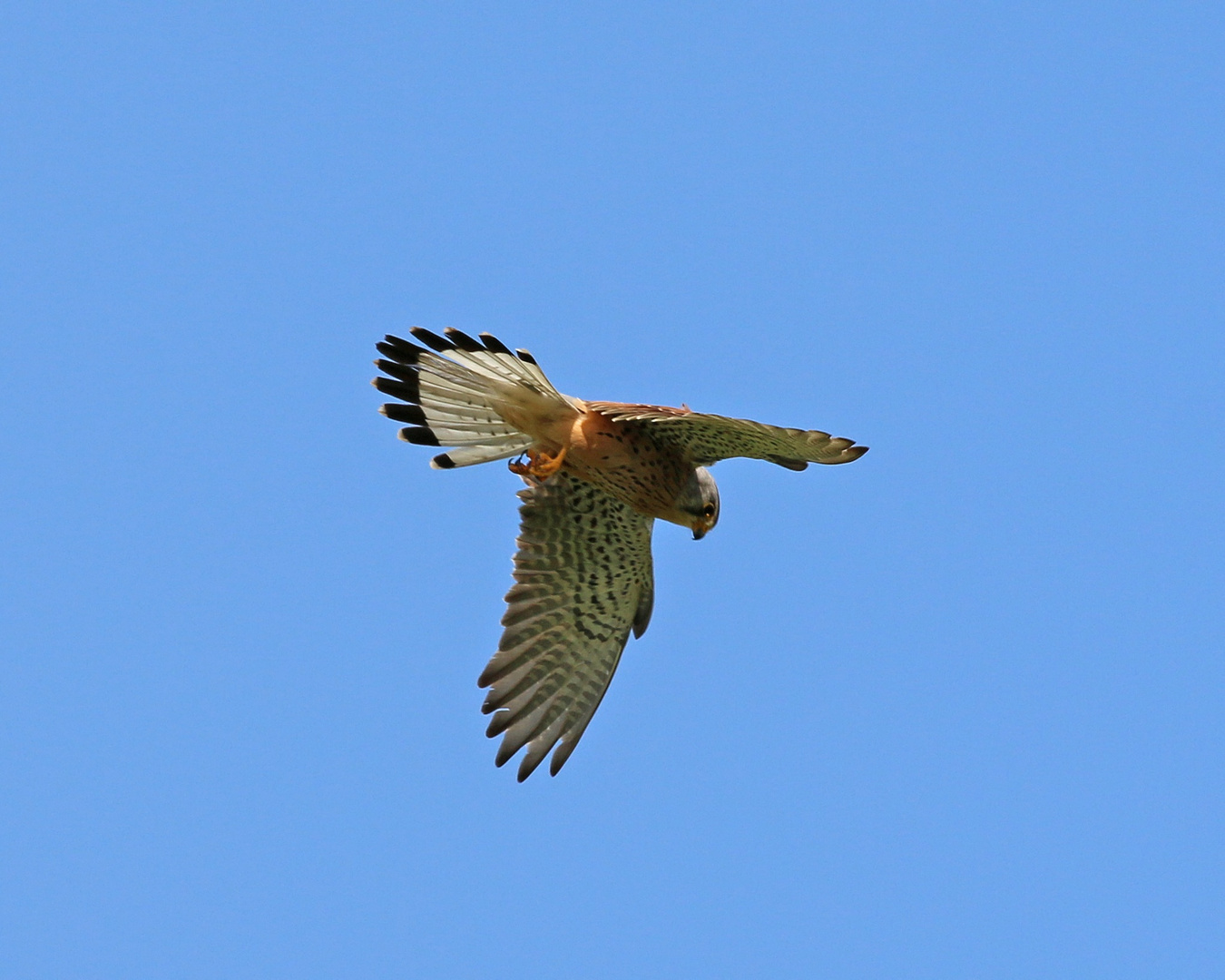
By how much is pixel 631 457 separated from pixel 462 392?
969mm

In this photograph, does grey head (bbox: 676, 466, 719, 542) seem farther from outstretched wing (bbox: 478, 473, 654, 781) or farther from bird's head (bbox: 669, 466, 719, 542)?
outstretched wing (bbox: 478, 473, 654, 781)

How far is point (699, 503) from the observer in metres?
7.86

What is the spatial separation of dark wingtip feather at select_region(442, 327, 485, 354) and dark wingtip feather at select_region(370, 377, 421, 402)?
0.36 meters

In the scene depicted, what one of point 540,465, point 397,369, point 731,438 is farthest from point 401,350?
point 731,438

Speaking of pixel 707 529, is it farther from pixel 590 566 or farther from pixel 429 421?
pixel 429 421

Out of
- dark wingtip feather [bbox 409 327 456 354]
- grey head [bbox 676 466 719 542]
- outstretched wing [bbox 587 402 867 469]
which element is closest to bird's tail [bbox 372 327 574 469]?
dark wingtip feather [bbox 409 327 456 354]

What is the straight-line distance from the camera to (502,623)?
8438 millimetres

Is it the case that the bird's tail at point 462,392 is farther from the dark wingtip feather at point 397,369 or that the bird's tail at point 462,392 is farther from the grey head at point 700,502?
the grey head at point 700,502

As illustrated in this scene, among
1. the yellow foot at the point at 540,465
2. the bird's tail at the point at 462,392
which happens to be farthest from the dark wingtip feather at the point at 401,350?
the yellow foot at the point at 540,465

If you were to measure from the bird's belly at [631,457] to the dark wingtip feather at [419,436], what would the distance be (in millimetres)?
729

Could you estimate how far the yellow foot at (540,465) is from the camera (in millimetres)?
7978

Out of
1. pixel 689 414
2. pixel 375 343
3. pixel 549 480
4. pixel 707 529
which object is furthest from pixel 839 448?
pixel 375 343

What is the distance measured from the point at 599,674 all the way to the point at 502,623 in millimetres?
644

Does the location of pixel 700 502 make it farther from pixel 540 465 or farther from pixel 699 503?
pixel 540 465
